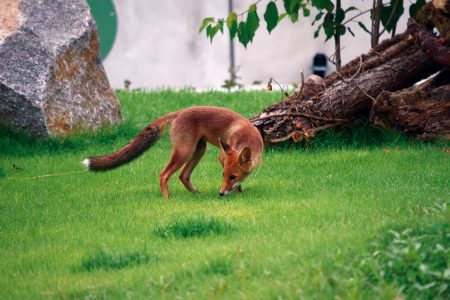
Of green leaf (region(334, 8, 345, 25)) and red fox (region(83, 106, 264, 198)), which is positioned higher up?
green leaf (region(334, 8, 345, 25))

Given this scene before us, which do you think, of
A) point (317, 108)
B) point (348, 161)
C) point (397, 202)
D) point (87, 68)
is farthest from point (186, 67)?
point (397, 202)

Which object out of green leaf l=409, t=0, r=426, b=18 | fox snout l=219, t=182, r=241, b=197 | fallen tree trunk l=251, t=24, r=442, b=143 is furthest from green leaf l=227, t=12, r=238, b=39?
fox snout l=219, t=182, r=241, b=197

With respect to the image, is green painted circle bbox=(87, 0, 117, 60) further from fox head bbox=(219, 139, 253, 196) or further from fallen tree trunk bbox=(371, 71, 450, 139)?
fox head bbox=(219, 139, 253, 196)

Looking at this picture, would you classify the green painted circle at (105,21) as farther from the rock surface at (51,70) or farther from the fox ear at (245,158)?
the fox ear at (245,158)

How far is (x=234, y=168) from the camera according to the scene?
322 inches

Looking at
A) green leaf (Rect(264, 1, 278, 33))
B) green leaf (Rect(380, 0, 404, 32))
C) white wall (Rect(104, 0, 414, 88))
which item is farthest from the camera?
white wall (Rect(104, 0, 414, 88))

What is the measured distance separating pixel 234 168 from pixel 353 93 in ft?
9.15

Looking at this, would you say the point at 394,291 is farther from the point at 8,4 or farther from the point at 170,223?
the point at 8,4

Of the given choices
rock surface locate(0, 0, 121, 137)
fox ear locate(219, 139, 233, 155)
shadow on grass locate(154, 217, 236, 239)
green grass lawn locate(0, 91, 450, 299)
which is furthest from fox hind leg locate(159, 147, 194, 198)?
rock surface locate(0, 0, 121, 137)

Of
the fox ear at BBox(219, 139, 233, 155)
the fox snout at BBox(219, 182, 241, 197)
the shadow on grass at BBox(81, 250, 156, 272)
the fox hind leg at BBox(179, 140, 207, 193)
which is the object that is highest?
the fox ear at BBox(219, 139, 233, 155)

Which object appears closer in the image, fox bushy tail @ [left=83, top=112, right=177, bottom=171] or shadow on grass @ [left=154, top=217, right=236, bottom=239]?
shadow on grass @ [left=154, top=217, right=236, bottom=239]

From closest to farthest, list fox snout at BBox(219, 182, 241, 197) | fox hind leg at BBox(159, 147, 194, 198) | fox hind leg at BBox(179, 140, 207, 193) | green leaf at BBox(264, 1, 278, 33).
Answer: fox snout at BBox(219, 182, 241, 197), fox hind leg at BBox(159, 147, 194, 198), fox hind leg at BBox(179, 140, 207, 193), green leaf at BBox(264, 1, 278, 33)

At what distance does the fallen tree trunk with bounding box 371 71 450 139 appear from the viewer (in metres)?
10.1

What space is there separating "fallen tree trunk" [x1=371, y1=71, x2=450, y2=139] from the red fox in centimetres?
220
